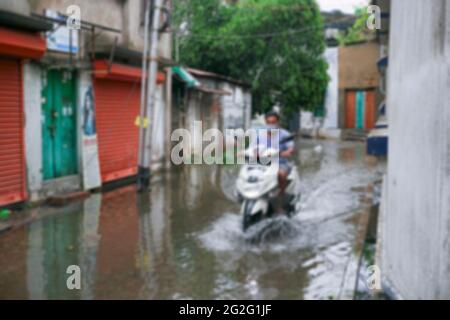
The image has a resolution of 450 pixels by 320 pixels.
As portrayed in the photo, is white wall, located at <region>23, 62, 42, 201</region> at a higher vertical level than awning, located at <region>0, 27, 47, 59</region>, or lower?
lower

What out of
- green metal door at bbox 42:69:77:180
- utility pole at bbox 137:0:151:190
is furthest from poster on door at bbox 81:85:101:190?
utility pole at bbox 137:0:151:190

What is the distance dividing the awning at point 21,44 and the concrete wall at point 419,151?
15.2 ft

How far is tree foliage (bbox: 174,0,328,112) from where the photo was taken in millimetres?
17984

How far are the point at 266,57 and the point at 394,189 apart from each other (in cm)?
1540

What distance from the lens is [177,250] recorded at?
606 centimetres

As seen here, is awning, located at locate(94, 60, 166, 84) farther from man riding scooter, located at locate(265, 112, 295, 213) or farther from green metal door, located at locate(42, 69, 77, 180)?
man riding scooter, located at locate(265, 112, 295, 213)

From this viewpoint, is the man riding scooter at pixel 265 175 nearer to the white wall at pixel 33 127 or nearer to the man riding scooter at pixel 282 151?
the man riding scooter at pixel 282 151

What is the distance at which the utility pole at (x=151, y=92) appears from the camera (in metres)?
8.48

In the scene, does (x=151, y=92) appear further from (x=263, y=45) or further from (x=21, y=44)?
(x=263, y=45)

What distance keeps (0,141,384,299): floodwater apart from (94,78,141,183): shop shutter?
0.82m

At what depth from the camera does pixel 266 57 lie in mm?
19219

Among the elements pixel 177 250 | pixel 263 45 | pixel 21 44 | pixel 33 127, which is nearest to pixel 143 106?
pixel 33 127
